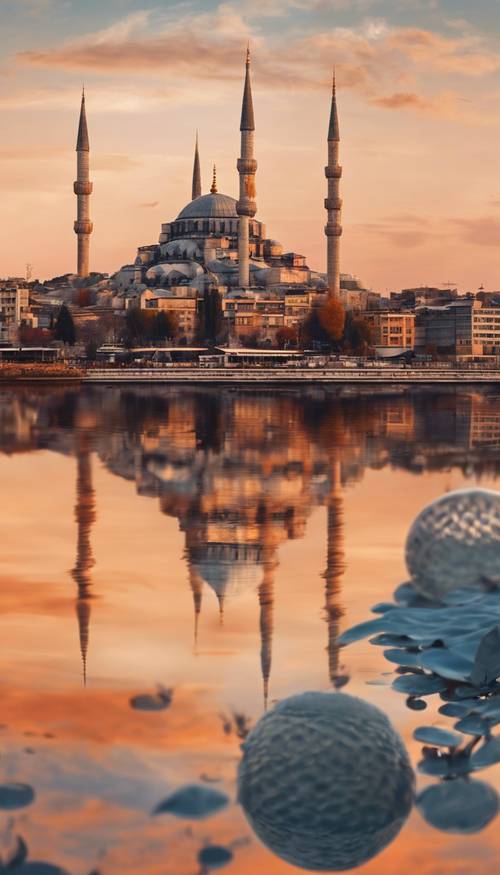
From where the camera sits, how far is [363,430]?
2053 cm

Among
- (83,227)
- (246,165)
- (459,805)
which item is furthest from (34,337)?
(459,805)

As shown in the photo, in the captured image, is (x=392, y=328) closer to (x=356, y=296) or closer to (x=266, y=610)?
(x=356, y=296)

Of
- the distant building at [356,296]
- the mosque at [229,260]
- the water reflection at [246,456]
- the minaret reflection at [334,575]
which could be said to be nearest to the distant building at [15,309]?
the mosque at [229,260]

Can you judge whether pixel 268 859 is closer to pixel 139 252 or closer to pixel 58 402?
pixel 58 402

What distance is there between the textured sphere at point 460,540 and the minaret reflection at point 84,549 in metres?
1.67

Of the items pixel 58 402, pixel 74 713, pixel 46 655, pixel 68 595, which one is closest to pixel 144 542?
pixel 68 595

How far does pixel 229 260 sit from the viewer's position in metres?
84.9

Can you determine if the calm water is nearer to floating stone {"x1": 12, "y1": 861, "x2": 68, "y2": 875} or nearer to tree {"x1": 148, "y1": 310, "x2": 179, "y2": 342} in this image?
floating stone {"x1": 12, "y1": 861, "x2": 68, "y2": 875}

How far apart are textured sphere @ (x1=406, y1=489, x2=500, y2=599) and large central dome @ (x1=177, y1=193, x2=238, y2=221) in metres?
81.8

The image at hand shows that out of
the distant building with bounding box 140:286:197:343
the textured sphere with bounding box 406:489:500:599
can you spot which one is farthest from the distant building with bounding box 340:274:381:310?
the textured sphere with bounding box 406:489:500:599

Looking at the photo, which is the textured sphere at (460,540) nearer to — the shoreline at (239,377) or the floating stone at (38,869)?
the floating stone at (38,869)

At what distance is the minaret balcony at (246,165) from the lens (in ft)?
208

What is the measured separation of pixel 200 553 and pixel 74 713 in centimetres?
341

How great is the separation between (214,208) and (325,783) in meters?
84.5
